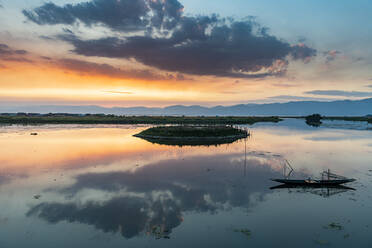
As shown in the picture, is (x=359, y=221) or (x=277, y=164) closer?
(x=359, y=221)

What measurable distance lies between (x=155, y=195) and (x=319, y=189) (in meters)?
19.6

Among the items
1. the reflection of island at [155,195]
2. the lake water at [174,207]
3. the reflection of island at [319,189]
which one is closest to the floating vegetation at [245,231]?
the lake water at [174,207]

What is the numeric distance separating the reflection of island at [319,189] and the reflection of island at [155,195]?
2.58m

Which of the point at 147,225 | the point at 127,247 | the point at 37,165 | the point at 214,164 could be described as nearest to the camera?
the point at 127,247

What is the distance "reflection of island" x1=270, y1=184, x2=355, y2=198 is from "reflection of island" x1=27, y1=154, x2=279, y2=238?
2.58 meters

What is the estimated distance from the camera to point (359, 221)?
63.0ft

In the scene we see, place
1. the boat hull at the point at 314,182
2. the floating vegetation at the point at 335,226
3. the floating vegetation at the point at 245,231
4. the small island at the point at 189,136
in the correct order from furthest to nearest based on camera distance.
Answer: the small island at the point at 189,136
the boat hull at the point at 314,182
the floating vegetation at the point at 335,226
the floating vegetation at the point at 245,231

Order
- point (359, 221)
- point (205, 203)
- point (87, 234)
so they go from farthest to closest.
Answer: point (205, 203) → point (359, 221) → point (87, 234)

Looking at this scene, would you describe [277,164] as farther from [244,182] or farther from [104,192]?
[104,192]

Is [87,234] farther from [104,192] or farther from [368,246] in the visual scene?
[368,246]

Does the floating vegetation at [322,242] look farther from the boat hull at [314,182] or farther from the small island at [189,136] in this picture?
the small island at [189,136]

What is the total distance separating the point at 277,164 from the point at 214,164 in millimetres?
11276

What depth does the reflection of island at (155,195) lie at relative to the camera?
1881 centimetres

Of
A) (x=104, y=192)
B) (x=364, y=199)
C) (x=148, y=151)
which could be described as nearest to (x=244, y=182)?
(x=364, y=199)
